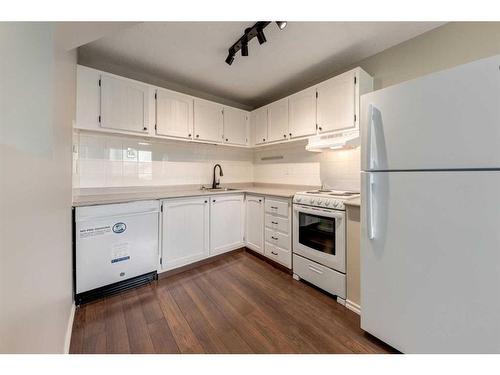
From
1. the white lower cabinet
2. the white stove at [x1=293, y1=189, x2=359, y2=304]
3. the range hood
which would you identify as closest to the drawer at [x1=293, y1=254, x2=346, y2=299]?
the white stove at [x1=293, y1=189, x2=359, y2=304]

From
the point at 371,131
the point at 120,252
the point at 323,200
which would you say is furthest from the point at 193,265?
the point at 371,131

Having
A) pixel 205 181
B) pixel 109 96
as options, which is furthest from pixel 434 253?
pixel 109 96

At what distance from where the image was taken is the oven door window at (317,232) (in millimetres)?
1822

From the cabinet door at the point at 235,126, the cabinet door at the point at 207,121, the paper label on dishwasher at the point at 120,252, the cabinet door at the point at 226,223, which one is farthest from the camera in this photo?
the cabinet door at the point at 235,126

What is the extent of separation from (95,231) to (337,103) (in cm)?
263

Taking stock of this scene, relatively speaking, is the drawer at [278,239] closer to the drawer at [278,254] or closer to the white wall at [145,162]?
the drawer at [278,254]

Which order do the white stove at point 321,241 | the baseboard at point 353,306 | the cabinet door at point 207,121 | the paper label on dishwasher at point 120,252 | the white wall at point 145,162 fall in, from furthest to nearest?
the cabinet door at point 207,121 → the white wall at point 145,162 → the paper label on dishwasher at point 120,252 → the white stove at point 321,241 → the baseboard at point 353,306

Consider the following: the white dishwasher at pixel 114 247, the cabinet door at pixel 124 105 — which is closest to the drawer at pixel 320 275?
the white dishwasher at pixel 114 247

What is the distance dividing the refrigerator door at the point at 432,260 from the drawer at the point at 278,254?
0.93 meters

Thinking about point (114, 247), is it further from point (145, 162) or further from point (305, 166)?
point (305, 166)

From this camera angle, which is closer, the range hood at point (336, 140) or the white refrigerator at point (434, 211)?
the white refrigerator at point (434, 211)

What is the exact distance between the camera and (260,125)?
303cm

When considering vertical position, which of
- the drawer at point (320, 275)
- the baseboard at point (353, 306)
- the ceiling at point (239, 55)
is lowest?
the baseboard at point (353, 306)

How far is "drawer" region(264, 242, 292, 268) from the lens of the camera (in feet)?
7.31
